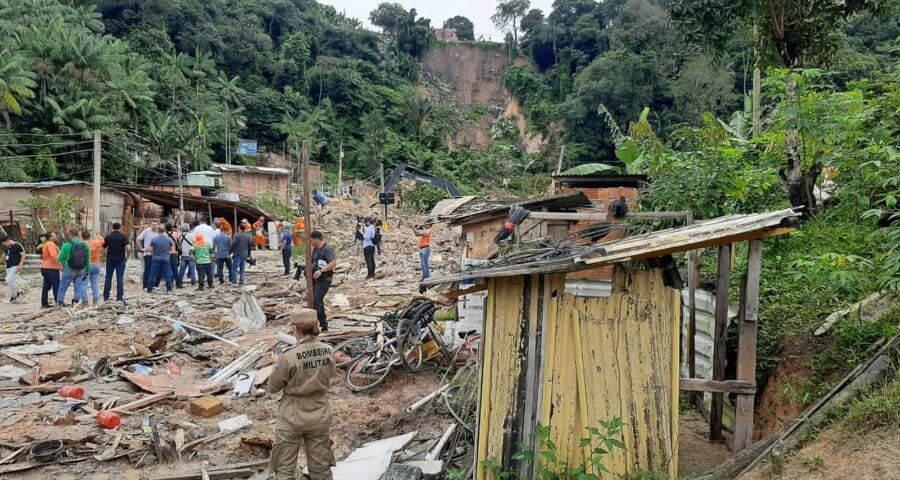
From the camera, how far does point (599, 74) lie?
4906cm

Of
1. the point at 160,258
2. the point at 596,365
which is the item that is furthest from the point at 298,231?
the point at 596,365

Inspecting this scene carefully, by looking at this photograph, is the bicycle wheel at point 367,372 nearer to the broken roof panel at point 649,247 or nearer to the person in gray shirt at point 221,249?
the broken roof panel at point 649,247

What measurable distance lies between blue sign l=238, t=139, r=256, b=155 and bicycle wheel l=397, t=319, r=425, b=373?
1734 inches

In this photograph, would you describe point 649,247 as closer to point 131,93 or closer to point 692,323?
point 692,323

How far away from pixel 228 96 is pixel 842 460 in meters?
52.1

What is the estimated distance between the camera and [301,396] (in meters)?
4.79

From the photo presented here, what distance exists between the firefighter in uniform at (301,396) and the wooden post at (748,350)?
127 inches

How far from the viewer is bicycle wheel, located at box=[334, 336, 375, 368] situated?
8766 millimetres

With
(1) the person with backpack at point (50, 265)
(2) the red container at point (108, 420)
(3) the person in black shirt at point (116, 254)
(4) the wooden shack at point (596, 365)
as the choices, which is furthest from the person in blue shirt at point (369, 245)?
(4) the wooden shack at point (596, 365)

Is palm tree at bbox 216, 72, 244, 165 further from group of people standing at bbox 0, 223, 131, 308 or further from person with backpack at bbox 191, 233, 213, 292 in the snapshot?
group of people standing at bbox 0, 223, 131, 308

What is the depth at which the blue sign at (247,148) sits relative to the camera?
4831 cm

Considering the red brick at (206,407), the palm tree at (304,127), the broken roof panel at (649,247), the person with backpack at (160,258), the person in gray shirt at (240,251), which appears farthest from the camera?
the palm tree at (304,127)

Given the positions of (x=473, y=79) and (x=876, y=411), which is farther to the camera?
(x=473, y=79)

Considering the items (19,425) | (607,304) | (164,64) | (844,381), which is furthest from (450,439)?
(164,64)
